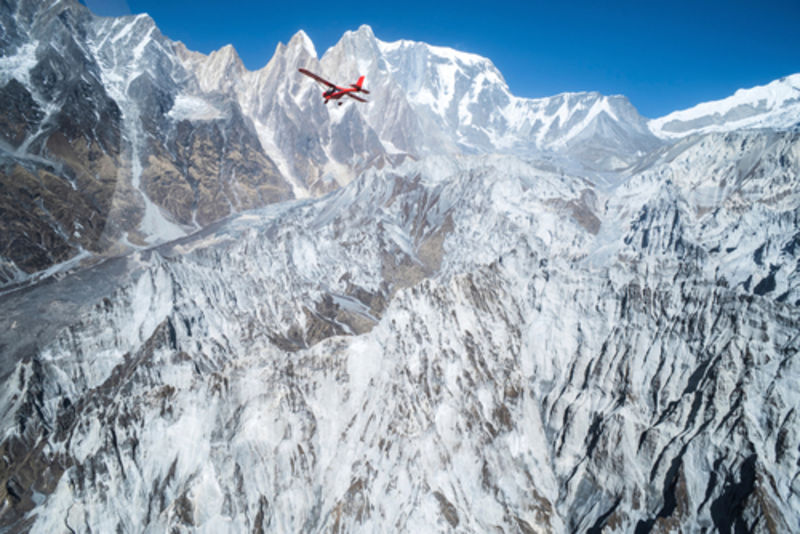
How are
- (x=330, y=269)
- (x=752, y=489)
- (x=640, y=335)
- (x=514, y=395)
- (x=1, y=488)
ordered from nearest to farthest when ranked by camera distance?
(x=752, y=489), (x=640, y=335), (x=514, y=395), (x=1, y=488), (x=330, y=269)

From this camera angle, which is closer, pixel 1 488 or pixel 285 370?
pixel 285 370

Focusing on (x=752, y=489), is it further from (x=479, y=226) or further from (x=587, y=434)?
(x=479, y=226)

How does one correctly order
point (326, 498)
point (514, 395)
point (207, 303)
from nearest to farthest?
point (326, 498) → point (514, 395) → point (207, 303)

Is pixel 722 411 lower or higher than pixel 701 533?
higher

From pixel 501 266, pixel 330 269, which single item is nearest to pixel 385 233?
pixel 330 269

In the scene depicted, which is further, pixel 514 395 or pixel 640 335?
pixel 514 395

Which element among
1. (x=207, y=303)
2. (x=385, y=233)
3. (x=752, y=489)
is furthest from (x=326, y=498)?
(x=385, y=233)

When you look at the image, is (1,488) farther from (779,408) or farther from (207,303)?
(779,408)

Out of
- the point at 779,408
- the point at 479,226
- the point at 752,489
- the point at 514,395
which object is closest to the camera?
the point at 752,489

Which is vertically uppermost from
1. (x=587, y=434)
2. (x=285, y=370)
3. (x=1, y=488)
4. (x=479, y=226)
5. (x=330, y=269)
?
(x=479, y=226)
